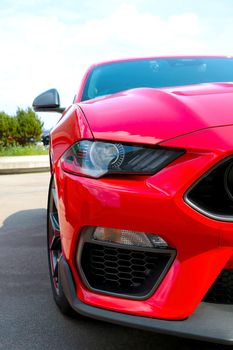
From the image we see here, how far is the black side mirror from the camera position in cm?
333

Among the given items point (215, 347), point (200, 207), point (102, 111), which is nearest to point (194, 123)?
point (200, 207)

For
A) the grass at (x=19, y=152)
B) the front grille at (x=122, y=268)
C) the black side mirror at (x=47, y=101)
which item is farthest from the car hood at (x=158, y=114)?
the grass at (x=19, y=152)

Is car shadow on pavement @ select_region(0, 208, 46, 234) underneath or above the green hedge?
above

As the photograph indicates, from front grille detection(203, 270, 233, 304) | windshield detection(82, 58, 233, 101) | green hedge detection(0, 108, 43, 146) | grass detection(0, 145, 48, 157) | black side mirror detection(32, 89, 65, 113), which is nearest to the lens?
front grille detection(203, 270, 233, 304)

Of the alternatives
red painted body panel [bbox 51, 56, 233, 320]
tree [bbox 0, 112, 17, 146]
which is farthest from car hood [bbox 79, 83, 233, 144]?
tree [bbox 0, 112, 17, 146]

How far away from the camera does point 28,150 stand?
14.6 meters

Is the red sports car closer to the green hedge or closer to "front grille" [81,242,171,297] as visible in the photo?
"front grille" [81,242,171,297]

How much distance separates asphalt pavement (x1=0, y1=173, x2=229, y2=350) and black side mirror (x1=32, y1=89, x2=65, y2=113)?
3.77ft

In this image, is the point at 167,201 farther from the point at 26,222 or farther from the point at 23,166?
the point at 23,166

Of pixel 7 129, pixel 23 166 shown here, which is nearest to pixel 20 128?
pixel 7 129

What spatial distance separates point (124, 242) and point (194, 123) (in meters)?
0.49

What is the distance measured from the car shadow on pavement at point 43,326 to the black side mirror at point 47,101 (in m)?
1.16

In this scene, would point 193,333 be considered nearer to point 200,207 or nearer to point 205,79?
point 200,207

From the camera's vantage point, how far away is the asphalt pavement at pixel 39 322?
1980mm
